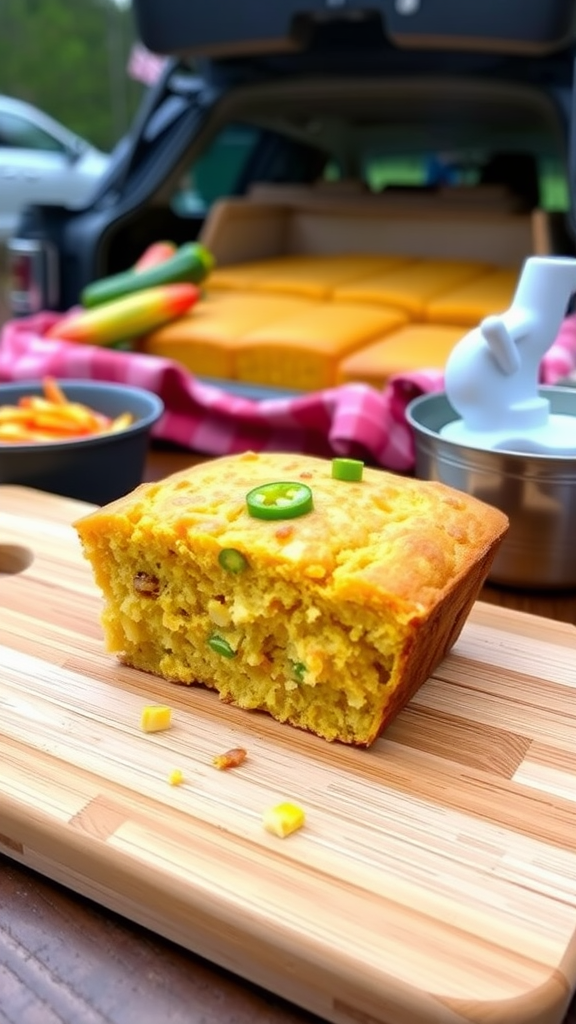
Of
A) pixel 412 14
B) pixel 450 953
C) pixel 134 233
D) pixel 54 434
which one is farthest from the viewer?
pixel 134 233

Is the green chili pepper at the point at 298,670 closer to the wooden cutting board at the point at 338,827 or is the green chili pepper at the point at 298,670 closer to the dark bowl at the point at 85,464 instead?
the wooden cutting board at the point at 338,827

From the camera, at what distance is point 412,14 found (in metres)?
1.95

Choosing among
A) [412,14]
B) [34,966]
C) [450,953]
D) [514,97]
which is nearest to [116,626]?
[34,966]

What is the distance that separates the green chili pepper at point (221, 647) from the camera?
2.77 feet

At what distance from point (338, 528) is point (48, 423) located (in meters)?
0.67

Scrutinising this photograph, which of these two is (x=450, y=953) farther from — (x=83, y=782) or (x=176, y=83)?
(x=176, y=83)

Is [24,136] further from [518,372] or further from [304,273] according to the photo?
[518,372]

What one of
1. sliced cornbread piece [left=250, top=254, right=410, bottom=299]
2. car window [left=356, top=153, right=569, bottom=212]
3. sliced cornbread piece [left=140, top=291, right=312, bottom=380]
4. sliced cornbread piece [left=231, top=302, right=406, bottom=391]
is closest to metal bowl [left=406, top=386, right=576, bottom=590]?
sliced cornbread piece [left=231, top=302, right=406, bottom=391]

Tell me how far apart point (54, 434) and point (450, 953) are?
3.20 feet

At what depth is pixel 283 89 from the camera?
2439 millimetres

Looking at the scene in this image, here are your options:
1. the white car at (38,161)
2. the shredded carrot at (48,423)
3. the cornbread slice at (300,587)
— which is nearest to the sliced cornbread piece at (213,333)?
the shredded carrot at (48,423)

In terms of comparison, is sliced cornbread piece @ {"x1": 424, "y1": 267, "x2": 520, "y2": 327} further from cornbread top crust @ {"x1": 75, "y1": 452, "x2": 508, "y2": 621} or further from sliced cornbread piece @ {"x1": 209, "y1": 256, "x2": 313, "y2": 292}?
cornbread top crust @ {"x1": 75, "y1": 452, "x2": 508, "y2": 621}

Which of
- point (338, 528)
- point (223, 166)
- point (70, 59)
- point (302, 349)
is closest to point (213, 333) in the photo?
point (302, 349)

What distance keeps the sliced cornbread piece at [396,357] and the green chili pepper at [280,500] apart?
2.46ft
